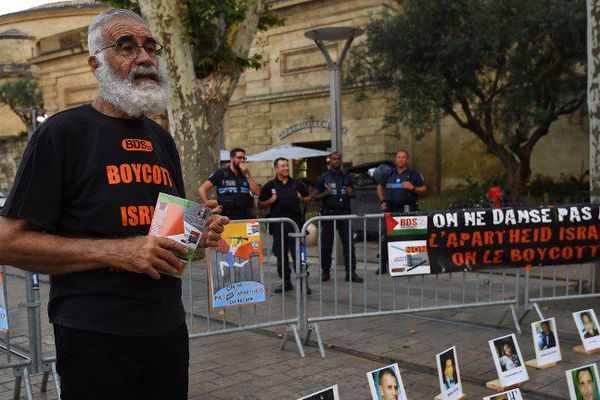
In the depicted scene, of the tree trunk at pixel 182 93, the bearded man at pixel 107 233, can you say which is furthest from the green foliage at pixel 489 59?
the bearded man at pixel 107 233

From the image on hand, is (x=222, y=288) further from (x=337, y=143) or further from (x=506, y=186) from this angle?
(x=506, y=186)

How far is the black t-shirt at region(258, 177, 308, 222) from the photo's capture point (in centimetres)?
871

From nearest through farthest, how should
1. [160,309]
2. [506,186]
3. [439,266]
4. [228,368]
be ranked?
[160,309] → [228,368] → [439,266] → [506,186]

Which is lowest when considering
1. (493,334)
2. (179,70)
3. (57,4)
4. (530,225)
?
(493,334)

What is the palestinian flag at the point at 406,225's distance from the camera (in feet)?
18.5

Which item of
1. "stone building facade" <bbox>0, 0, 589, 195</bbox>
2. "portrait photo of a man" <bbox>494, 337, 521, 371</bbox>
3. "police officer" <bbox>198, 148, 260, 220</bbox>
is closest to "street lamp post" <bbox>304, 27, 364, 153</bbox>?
"police officer" <bbox>198, 148, 260, 220</bbox>

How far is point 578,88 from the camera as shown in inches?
632

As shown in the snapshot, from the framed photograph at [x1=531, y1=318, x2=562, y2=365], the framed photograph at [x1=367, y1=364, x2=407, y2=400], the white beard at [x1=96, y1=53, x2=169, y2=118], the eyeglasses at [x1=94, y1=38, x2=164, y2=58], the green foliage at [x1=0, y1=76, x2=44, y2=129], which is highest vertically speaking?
the green foliage at [x1=0, y1=76, x2=44, y2=129]

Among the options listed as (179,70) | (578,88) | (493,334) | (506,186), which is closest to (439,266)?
(493,334)

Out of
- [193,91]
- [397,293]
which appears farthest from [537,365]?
[193,91]

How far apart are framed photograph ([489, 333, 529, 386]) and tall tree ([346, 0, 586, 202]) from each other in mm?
A: 11986

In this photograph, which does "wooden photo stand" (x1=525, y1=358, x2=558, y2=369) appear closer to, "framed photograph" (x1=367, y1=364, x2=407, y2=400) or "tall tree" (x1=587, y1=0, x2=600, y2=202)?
"framed photograph" (x1=367, y1=364, x2=407, y2=400)

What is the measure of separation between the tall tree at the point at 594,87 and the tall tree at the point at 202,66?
6111 millimetres

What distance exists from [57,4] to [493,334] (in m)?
58.1
